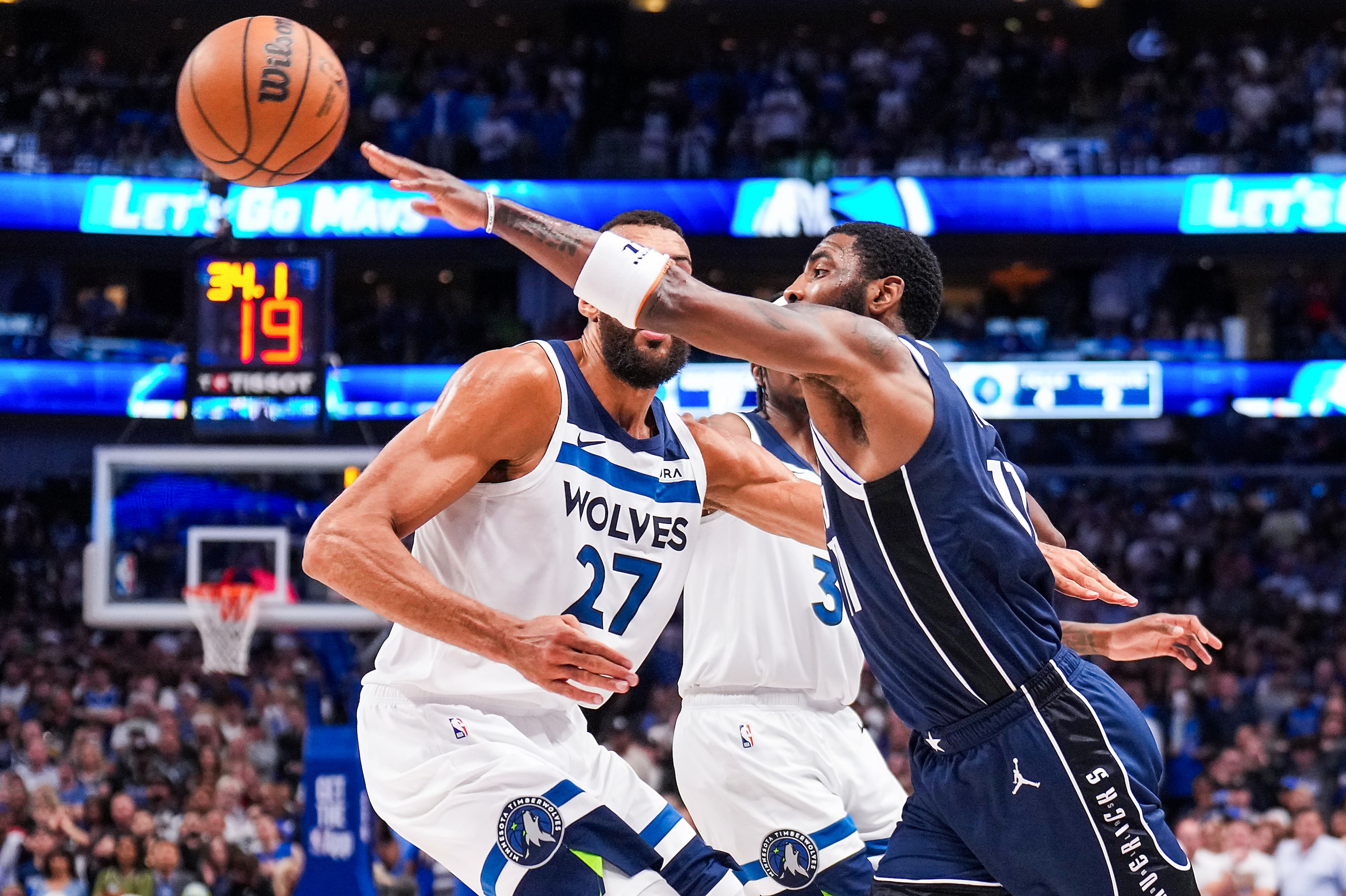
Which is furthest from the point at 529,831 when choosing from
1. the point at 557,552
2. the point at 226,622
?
the point at 226,622

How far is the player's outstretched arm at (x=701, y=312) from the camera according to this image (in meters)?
3.13

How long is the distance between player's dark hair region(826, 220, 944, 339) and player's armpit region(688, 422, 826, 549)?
2.53ft

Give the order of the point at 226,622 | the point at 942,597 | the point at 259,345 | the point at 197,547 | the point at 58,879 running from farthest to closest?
the point at 58,879
the point at 197,547
the point at 226,622
the point at 259,345
the point at 942,597

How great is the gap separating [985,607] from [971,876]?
2.03ft

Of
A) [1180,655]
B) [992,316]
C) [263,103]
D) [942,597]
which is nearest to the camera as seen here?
[942,597]

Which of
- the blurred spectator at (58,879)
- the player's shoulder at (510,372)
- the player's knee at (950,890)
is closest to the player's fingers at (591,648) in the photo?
the player's shoulder at (510,372)

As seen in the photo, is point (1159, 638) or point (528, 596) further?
point (1159, 638)

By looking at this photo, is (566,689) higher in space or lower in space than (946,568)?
lower

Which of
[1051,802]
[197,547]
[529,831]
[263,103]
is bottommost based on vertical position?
[197,547]

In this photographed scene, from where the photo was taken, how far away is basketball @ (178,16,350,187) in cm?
480

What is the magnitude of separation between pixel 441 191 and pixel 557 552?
96 centimetres

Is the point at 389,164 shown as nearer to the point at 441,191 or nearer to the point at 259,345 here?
the point at 441,191

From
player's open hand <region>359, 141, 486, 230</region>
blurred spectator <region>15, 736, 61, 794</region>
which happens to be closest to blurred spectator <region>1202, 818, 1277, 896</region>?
player's open hand <region>359, 141, 486, 230</region>

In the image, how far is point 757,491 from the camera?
14.8 ft
